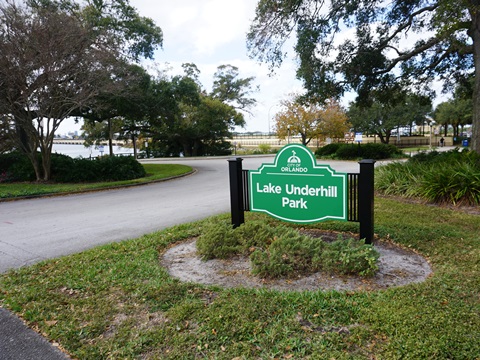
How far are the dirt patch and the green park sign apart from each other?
2.97 feet

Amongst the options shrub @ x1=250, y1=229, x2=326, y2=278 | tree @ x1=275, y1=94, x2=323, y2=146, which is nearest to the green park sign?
shrub @ x1=250, y1=229, x2=326, y2=278

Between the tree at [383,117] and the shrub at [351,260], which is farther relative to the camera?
the tree at [383,117]

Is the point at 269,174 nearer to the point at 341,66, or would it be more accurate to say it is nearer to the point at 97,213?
the point at 97,213

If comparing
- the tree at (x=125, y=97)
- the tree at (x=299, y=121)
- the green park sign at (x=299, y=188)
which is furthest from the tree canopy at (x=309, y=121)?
the green park sign at (x=299, y=188)

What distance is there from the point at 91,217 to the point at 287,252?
5.91 m

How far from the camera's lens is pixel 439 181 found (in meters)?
9.01

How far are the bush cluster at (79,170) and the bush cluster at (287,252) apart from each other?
12.1 m

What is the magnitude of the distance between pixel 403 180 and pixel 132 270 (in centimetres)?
832

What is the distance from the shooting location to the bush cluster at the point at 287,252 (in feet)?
14.1

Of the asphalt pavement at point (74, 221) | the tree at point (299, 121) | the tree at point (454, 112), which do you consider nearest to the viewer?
the asphalt pavement at point (74, 221)

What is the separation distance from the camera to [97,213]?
9.21 metres

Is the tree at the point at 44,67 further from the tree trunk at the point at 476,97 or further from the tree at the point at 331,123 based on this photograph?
the tree at the point at 331,123

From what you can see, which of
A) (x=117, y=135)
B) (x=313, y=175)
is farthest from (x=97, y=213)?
(x=117, y=135)

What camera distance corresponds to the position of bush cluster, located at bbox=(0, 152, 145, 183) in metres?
15.9
